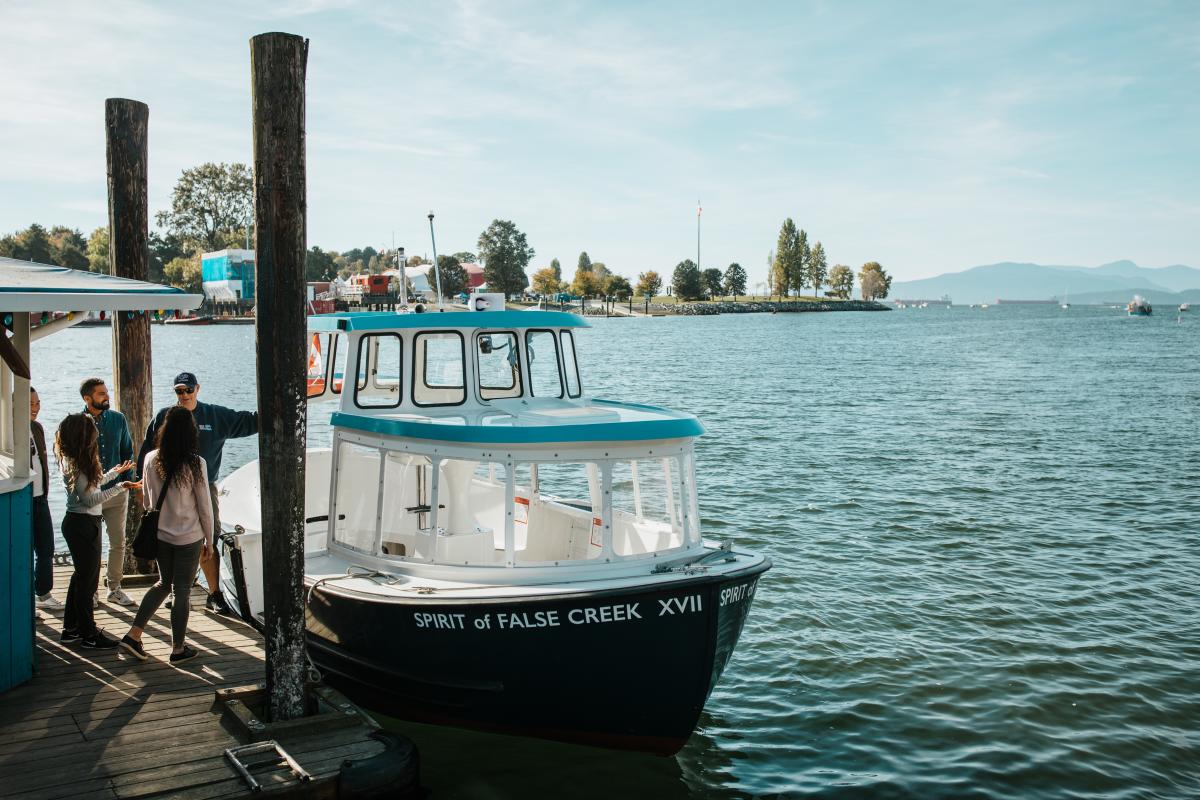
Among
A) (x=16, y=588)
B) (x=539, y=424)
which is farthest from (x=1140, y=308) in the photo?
(x=16, y=588)

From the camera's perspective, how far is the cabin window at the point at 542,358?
10.5 meters

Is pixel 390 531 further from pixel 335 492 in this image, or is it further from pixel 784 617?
pixel 784 617

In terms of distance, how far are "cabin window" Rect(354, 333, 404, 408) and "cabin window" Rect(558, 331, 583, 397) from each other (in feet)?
6.07

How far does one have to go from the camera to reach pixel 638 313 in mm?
180750

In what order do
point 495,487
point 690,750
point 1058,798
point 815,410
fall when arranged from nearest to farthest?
point 1058,798 → point 690,750 → point 495,487 → point 815,410

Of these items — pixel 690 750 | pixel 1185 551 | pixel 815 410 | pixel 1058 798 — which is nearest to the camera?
pixel 1058 798

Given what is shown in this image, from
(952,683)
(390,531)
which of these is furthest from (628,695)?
(952,683)

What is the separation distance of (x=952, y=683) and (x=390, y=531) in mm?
7044

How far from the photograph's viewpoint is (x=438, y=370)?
35.0 ft

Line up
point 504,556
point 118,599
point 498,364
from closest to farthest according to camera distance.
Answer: point 504,556 < point 118,599 < point 498,364

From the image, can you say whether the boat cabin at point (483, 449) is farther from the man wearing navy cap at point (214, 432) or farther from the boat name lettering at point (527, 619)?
the man wearing navy cap at point (214, 432)

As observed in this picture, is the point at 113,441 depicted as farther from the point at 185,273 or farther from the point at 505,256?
the point at 505,256

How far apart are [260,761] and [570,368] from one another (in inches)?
215

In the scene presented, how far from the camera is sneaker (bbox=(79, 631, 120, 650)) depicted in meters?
8.96
